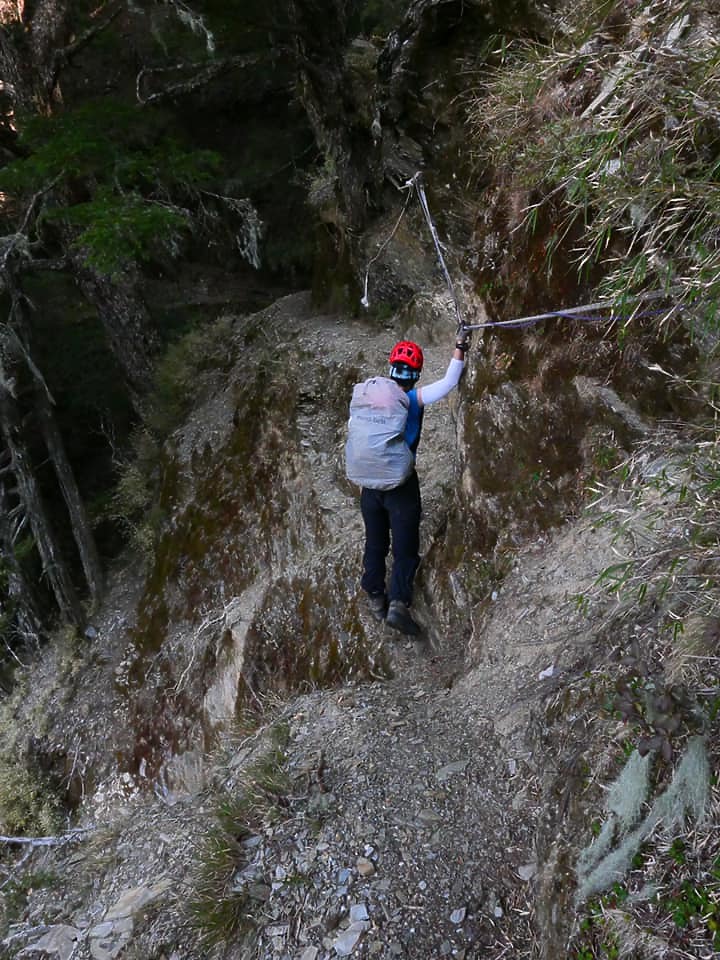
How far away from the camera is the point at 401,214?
30.2ft

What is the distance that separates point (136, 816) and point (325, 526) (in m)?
3.78

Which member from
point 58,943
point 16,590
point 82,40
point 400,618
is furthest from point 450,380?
point 16,590

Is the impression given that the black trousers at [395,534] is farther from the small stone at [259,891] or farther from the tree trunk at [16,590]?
the tree trunk at [16,590]

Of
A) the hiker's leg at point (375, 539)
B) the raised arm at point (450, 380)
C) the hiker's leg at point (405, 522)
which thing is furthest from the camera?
the hiker's leg at point (375, 539)

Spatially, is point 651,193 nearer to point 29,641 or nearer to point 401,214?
point 401,214

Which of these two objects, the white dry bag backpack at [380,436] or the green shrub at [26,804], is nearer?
the white dry bag backpack at [380,436]

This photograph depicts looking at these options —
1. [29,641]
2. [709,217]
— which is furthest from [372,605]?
[29,641]

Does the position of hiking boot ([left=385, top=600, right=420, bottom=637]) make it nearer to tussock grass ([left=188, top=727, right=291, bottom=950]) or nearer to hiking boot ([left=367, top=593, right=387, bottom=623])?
hiking boot ([left=367, top=593, right=387, bottom=623])

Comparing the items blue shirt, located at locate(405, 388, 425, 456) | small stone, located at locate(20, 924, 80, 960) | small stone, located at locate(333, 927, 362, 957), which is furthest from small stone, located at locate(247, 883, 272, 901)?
blue shirt, located at locate(405, 388, 425, 456)

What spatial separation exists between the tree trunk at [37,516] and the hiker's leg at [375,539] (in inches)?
301

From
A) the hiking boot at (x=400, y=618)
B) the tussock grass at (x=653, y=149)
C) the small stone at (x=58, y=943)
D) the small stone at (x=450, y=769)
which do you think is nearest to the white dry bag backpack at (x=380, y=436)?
the hiking boot at (x=400, y=618)

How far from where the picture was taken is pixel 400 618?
6215 millimetres

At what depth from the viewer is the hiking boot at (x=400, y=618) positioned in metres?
6.22

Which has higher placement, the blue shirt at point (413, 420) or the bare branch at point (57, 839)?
the blue shirt at point (413, 420)
